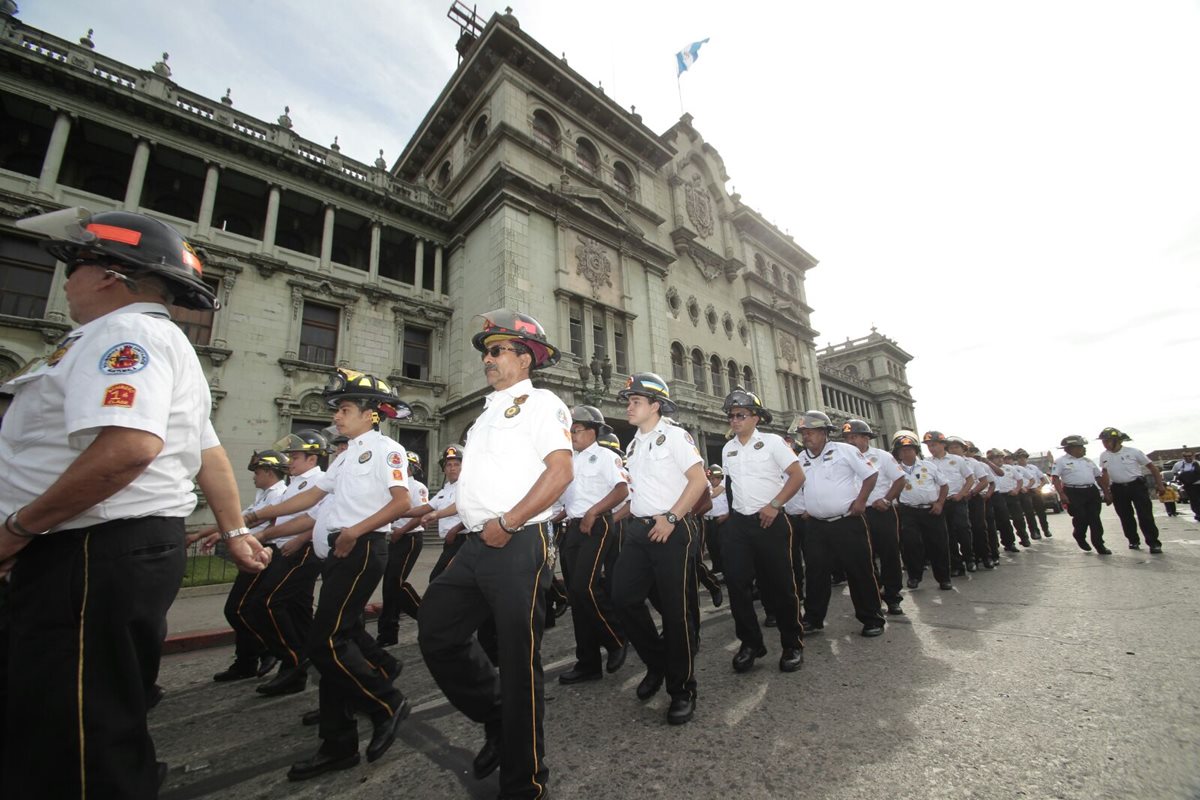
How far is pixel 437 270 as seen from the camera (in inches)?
792

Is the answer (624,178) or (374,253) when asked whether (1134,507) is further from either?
(624,178)

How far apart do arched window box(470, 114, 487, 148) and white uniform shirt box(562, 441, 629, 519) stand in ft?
64.8

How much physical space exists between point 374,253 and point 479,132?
7.25 meters

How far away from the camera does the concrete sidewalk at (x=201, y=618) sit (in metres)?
5.54

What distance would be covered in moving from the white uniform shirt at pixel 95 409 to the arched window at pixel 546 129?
21.5 meters

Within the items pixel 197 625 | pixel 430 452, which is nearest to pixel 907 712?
pixel 197 625

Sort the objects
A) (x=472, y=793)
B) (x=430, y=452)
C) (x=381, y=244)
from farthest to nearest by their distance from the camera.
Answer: (x=381, y=244) → (x=430, y=452) → (x=472, y=793)

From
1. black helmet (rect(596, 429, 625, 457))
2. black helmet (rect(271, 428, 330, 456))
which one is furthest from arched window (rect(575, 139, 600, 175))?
black helmet (rect(271, 428, 330, 456))

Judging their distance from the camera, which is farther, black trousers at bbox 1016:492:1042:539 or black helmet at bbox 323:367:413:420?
black trousers at bbox 1016:492:1042:539

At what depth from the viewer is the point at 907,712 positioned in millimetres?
2795

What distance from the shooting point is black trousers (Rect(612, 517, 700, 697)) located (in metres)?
3.27

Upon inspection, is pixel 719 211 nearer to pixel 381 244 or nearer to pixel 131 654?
pixel 381 244

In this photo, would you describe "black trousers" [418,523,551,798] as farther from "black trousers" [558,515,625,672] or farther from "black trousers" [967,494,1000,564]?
"black trousers" [967,494,1000,564]

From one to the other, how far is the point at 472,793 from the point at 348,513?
186 cm
